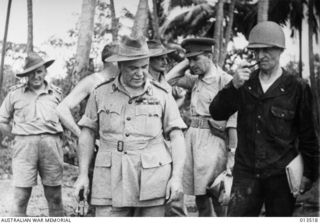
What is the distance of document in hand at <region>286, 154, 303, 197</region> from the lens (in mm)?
2891

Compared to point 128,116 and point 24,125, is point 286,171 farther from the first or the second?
point 24,125

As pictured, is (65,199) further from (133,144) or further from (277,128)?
(277,128)

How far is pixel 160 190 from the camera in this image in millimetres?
2896

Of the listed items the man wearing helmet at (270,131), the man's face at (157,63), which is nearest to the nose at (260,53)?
the man wearing helmet at (270,131)

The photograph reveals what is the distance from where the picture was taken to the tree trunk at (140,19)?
462cm

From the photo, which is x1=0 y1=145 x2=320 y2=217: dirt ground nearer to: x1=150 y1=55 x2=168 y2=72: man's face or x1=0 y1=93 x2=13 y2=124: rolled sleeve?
x1=0 y1=93 x2=13 y2=124: rolled sleeve

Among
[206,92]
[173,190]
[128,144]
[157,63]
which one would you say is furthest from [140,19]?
[173,190]

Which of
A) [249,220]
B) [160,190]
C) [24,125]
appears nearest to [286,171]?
[249,220]

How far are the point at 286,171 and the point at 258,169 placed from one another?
15cm

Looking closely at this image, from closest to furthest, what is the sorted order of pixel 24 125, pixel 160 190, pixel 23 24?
pixel 160 190 → pixel 24 125 → pixel 23 24

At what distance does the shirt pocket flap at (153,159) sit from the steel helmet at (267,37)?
2.58 ft

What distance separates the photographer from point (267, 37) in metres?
3.00

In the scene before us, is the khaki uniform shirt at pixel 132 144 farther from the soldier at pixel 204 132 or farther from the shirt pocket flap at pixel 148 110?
the soldier at pixel 204 132

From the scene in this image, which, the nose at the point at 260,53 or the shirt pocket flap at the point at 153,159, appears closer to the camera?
the shirt pocket flap at the point at 153,159
